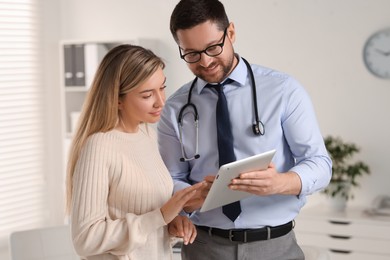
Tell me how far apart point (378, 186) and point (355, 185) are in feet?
0.54

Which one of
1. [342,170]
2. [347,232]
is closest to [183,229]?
[347,232]

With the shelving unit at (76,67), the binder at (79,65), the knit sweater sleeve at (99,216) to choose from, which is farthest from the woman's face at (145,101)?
the binder at (79,65)

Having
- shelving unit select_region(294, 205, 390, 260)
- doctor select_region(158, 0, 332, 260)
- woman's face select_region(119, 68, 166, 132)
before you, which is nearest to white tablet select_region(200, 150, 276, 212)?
doctor select_region(158, 0, 332, 260)

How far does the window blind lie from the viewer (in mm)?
5336

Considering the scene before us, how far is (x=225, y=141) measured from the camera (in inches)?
87.8

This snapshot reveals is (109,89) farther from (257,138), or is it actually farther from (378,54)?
(378,54)

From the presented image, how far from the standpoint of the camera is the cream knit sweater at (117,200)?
74.7 inches

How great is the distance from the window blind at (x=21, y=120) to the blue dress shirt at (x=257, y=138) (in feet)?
10.7

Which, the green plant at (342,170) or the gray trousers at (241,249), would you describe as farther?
the green plant at (342,170)

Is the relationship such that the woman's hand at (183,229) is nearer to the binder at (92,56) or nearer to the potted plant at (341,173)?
the potted plant at (341,173)

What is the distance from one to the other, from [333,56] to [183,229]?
9.91ft

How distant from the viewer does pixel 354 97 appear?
479cm

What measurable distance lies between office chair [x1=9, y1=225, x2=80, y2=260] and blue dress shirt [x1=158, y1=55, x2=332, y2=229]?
2.81 ft

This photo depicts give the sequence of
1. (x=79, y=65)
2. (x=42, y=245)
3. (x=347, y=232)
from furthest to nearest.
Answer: (x=79, y=65), (x=347, y=232), (x=42, y=245)
